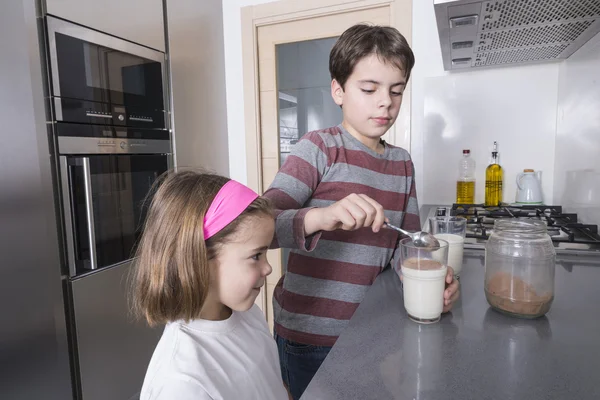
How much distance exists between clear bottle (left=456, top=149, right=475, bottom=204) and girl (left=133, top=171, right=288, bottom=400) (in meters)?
1.27

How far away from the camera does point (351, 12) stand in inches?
76.9

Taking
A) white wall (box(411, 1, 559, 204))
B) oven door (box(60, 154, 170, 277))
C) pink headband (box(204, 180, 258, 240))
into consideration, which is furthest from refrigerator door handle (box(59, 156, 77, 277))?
white wall (box(411, 1, 559, 204))

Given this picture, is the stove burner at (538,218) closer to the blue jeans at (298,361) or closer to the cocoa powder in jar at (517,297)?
the cocoa powder in jar at (517,297)

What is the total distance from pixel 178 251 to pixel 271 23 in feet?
5.97

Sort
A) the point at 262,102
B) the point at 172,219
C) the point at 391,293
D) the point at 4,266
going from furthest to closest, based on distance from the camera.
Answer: the point at 262,102 < the point at 4,266 < the point at 391,293 < the point at 172,219

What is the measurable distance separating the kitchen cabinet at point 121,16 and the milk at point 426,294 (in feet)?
4.51

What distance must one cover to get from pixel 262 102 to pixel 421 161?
3.09ft

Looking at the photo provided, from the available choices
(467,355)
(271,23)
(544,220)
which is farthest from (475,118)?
(467,355)

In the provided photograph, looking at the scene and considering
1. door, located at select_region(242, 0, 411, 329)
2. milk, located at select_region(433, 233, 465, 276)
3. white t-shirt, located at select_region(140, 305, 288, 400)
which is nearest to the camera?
white t-shirt, located at select_region(140, 305, 288, 400)

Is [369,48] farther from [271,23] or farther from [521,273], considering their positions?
[271,23]

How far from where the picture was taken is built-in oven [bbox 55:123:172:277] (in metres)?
1.33

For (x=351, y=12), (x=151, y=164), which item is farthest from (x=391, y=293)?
(x=351, y=12)

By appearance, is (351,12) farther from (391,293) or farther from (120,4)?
(391,293)

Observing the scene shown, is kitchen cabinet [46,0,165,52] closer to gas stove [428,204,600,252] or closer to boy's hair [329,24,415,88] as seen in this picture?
boy's hair [329,24,415,88]
